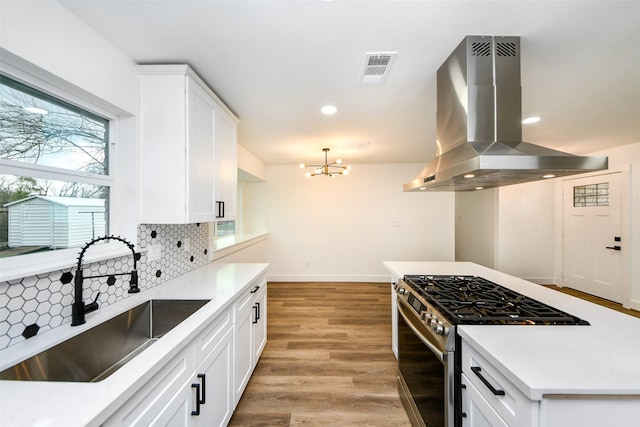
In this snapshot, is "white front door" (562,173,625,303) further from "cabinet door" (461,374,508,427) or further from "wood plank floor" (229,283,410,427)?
"cabinet door" (461,374,508,427)

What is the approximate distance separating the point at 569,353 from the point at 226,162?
2562 millimetres

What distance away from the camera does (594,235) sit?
4.44 metres

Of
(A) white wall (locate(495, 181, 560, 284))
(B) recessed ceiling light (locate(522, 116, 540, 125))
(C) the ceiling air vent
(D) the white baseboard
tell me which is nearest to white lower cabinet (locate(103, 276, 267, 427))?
(C) the ceiling air vent

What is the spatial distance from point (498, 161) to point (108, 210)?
233 centimetres

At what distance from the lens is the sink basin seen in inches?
40.7

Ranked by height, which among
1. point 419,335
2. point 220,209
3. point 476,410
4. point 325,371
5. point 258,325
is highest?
point 220,209

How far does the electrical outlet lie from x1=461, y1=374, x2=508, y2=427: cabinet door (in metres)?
2.11

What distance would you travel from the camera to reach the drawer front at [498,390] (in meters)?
0.86

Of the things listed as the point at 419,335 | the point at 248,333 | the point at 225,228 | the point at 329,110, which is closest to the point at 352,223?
the point at 225,228

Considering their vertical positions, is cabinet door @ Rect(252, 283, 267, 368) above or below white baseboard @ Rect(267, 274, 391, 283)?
above

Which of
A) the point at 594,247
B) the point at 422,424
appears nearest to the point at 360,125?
the point at 422,424

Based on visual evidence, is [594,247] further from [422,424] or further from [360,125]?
[422,424]

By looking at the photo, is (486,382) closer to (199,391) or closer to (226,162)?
(199,391)

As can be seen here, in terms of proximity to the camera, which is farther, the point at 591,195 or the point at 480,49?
the point at 591,195
